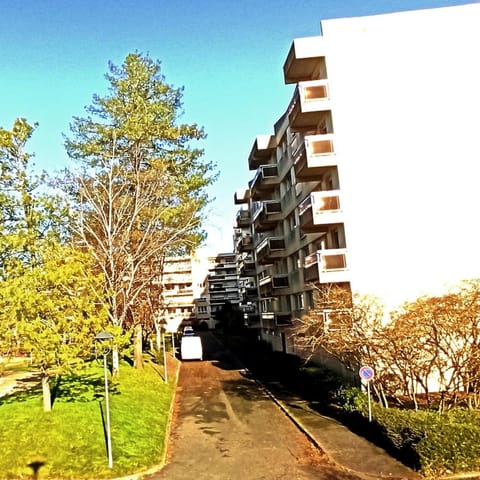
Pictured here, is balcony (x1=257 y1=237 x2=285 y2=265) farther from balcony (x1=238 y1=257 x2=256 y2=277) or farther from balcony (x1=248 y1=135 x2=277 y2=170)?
balcony (x1=238 y1=257 x2=256 y2=277)

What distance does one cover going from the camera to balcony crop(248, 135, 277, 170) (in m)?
44.1

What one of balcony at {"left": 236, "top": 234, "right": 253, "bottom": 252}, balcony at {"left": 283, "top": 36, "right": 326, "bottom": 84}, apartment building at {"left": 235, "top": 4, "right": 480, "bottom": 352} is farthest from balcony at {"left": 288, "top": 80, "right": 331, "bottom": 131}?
balcony at {"left": 236, "top": 234, "right": 253, "bottom": 252}

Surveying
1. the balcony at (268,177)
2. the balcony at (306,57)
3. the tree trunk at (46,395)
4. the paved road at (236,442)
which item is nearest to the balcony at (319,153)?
the balcony at (306,57)

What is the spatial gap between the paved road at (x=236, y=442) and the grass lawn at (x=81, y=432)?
2.95ft

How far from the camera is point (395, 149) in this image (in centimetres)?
2638

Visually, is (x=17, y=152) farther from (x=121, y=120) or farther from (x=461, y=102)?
(x=461, y=102)

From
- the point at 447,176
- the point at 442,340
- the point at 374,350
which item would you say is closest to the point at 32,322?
the point at 374,350

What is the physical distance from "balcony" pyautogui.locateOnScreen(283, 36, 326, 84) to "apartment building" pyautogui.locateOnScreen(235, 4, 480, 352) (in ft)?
0.23

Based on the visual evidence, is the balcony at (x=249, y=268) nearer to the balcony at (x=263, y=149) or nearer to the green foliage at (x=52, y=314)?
the balcony at (x=263, y=149)

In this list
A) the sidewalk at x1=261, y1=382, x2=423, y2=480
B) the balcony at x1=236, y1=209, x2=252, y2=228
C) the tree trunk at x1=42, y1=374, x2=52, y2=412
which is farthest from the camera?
the balcony at x1=236, y1=209, x2=252, y2=228

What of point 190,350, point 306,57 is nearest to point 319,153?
point 306,57

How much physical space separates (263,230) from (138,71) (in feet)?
63.4

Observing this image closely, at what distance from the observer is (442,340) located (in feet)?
64.5

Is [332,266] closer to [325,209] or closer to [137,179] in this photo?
[325,209]
